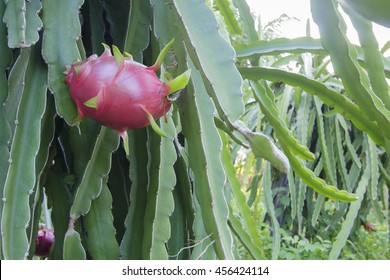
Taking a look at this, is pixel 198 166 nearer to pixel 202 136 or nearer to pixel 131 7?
pixel 202 136

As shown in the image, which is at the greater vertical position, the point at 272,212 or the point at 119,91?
the point at 119,91

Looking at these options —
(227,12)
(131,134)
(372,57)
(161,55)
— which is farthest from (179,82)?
(227,12)

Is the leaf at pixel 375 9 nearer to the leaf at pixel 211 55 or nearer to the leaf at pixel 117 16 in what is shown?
the leaf at pixel 211 55

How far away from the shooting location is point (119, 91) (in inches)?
17.6

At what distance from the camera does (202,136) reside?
529 mm

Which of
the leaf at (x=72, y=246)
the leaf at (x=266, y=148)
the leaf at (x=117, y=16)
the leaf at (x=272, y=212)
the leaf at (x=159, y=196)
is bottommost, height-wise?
the leaf at (x=272, y=212)

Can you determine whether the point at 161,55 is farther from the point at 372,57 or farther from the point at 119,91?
the point at 372,57

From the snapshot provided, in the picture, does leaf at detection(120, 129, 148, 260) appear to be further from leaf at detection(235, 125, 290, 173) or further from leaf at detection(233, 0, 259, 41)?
leaf at detection(233, 0, 259, 41)

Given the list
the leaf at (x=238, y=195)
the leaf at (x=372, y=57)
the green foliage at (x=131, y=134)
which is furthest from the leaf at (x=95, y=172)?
the leaf at (x=372, y=57)

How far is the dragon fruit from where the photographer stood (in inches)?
17.6

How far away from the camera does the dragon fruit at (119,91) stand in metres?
0.45

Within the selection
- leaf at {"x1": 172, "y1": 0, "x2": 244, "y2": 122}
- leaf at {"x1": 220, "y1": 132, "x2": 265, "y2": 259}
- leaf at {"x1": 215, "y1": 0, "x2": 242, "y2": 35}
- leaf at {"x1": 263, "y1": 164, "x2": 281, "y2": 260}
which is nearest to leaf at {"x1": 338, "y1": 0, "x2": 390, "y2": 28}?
leaf at {"x1": 172, "y1": 0, "x2": 244, "y2": 122}
